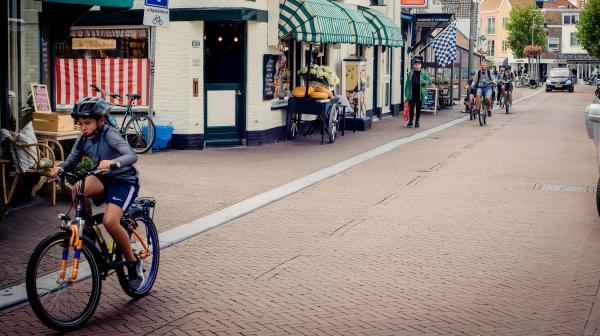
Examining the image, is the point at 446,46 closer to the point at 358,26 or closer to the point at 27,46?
the point at 358,26

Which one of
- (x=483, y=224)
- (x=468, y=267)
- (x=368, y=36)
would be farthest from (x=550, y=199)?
(x=368, y=36)

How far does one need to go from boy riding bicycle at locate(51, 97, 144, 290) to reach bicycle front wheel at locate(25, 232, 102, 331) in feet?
1.15

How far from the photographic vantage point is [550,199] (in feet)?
39.5

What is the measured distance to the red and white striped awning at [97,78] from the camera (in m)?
18.0

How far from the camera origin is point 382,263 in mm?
8094

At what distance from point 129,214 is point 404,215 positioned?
4792 mm

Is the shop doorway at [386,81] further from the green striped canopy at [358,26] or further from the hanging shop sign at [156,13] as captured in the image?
the hanging shop sign at [156,13]

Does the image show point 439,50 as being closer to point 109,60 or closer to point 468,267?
point 109,60

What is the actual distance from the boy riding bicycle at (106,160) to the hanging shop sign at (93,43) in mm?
12316

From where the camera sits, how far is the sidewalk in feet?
29.8

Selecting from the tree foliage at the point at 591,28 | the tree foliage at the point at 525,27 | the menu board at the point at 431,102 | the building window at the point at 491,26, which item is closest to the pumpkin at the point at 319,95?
the menu board at the point at 431,102

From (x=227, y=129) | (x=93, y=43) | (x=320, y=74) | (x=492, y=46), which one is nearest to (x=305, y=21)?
(x=320, y=74)

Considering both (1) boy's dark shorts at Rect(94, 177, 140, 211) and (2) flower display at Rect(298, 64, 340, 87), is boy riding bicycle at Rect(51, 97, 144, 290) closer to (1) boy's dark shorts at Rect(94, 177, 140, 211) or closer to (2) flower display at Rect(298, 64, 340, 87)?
(1) boy's dark shorts at Rect(94, 177, 140, 211)

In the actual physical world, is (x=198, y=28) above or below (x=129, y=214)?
above
